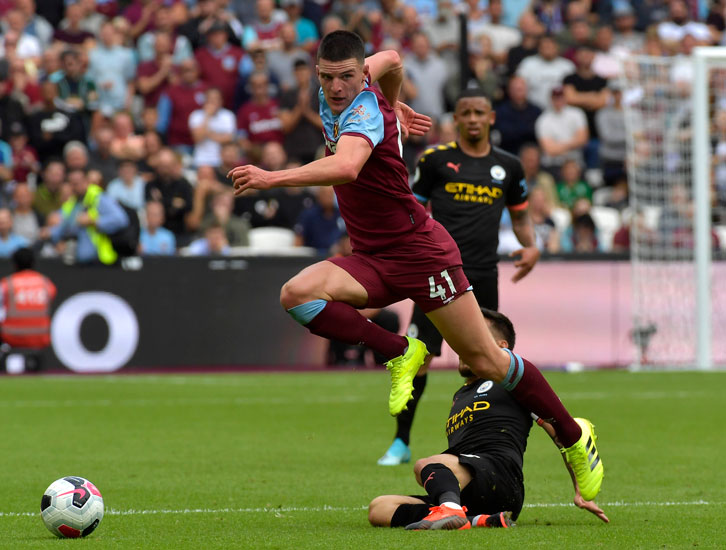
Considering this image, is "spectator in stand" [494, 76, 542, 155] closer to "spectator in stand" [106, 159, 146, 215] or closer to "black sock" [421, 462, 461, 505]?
"spectator in stand" [106, 159, 146, 215]

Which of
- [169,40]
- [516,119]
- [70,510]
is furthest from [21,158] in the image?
[70,510]

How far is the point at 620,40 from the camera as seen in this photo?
22.4m

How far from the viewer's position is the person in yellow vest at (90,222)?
16.8m

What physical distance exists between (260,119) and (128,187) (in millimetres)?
2451

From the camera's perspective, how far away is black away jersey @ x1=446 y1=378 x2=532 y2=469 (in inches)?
243

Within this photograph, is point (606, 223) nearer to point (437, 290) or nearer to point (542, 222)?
point (542, 222)

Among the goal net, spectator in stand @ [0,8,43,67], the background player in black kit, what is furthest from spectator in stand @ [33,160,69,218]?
the background player in black kit

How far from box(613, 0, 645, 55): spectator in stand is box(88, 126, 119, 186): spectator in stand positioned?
8910mm

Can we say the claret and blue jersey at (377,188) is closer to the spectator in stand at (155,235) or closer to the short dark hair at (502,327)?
the short dark hair at (502,327)

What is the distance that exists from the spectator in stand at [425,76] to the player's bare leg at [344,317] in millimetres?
13990

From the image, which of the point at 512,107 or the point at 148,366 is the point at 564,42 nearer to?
the point at 512,107

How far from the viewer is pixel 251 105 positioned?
19703 mm

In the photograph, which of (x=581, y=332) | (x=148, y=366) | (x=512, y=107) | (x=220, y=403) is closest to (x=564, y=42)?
(x=512, y=107)

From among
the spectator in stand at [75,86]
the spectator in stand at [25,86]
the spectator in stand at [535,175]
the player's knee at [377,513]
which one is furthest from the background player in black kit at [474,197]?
the spectator in stand at [25,86]
